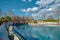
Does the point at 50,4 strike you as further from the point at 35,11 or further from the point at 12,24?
the point at 12,24

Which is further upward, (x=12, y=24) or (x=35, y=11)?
(x=35, y=11)

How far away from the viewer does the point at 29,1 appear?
319 cm

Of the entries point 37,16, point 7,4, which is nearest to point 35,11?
point 37,16

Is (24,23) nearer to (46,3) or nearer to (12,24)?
(12,24)

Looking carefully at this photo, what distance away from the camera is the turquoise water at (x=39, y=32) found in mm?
3145

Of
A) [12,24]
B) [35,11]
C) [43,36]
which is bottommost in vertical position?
[43,36]

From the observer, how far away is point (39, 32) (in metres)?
3.19

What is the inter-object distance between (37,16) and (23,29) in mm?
353

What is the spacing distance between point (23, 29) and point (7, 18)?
1.15 feet

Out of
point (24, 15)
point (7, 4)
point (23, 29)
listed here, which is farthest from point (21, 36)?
point (7, 4)

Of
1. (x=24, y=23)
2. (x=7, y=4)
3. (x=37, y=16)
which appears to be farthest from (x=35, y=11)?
(x=7, y=4)

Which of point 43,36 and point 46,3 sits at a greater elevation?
point 46,3

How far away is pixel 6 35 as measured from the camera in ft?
10.3

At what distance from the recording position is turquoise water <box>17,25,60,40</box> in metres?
3.14
